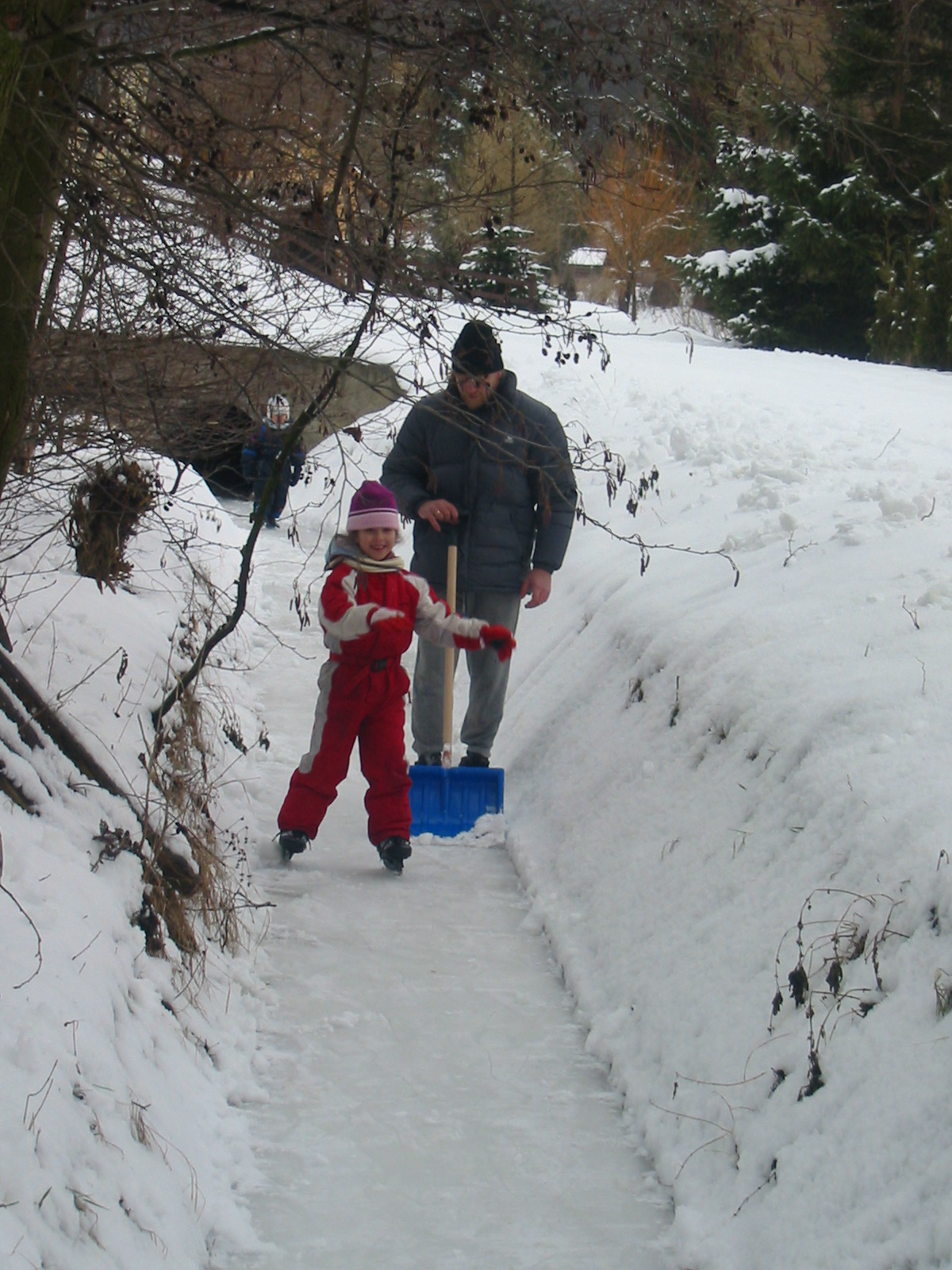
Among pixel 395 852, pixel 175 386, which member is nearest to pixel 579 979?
pixel 395 852

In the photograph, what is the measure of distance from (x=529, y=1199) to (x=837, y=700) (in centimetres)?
179

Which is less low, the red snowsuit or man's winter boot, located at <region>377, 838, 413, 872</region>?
the red snowsuit

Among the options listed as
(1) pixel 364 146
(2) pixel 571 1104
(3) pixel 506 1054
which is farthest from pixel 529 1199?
(1) pixel 364 146

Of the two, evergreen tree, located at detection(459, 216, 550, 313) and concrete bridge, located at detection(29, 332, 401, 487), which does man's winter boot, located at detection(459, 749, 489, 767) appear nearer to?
concrete bridge, located at detection(29, 332, 401, 487)

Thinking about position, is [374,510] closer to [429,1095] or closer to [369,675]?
[369,675]

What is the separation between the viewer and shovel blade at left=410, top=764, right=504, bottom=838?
586 cm

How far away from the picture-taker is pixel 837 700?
404cm

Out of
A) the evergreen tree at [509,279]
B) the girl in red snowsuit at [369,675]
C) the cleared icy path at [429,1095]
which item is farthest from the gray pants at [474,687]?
the evergreen tree at [509,279]

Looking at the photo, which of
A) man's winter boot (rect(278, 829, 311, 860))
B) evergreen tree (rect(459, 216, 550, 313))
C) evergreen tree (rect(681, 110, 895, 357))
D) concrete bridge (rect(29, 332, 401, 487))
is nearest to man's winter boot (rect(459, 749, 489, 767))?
man's winter boot (rect(278, 829, 311, 860))

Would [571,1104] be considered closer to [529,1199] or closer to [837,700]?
[529,1199]

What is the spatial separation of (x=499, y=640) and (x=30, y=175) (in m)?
2.82

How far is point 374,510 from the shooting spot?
17.5ft

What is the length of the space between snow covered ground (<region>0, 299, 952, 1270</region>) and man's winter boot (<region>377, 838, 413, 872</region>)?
84mm

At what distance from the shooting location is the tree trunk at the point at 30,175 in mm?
3096
